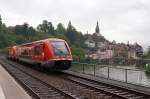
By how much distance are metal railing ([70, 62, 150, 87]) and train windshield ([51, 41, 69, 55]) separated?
1.76 metres

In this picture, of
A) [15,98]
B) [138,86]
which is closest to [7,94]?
[15,98]

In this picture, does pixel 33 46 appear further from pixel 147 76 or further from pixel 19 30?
pixel 19 30

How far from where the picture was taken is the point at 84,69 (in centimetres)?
2503

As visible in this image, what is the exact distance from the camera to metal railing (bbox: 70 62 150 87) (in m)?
16.8

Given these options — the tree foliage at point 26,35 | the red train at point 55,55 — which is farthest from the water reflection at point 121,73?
the tree foliage at point 26,35

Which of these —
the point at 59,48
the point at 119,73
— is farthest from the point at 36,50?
the point at 119,73

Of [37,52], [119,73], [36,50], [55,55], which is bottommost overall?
[119,73]

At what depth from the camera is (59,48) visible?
25.8m

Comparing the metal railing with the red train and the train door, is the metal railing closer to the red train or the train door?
the red train

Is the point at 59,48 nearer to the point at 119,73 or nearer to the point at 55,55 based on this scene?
the point at 55,55

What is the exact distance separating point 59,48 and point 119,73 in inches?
314

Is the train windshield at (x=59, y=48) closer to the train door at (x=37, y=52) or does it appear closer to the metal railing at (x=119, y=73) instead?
the metal railing at (x=119, y=73)

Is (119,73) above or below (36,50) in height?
below

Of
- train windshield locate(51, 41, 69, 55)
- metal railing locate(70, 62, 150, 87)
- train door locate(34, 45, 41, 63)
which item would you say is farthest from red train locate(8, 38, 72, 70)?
metal railing locate(70, 62, 150, 87)
